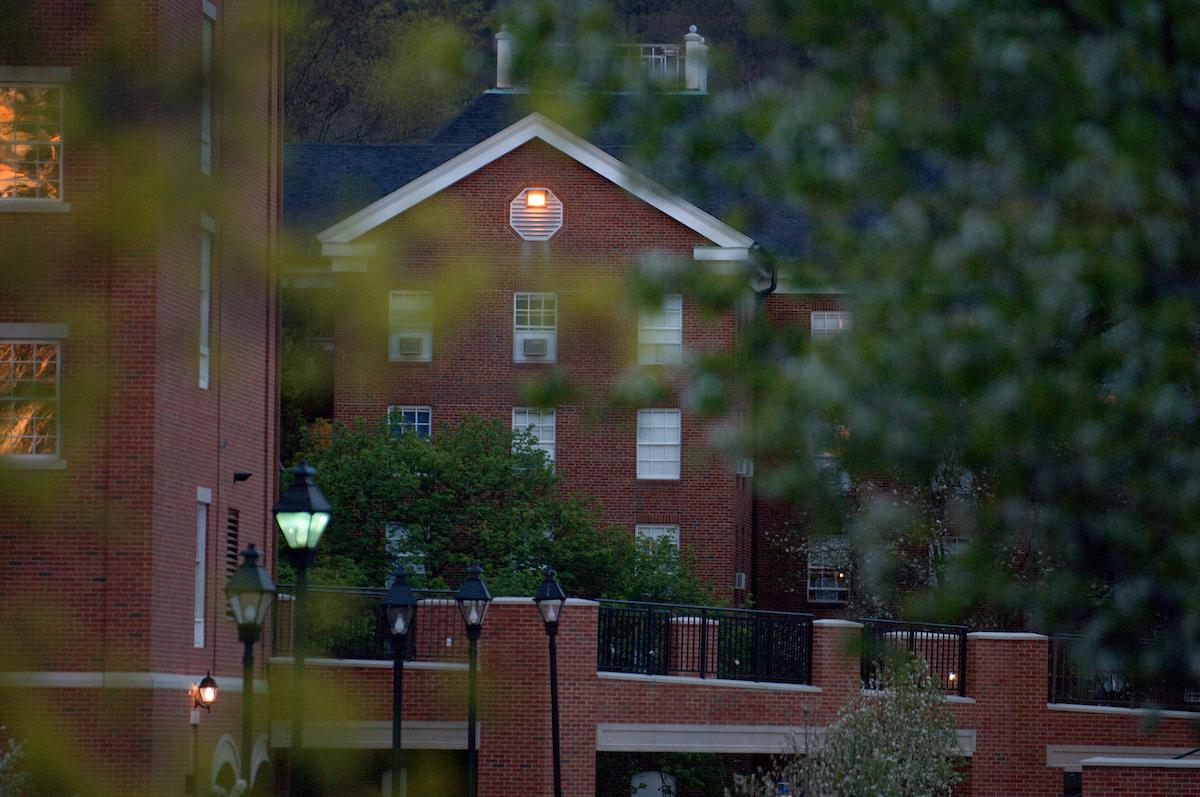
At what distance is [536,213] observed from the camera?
37938 mm

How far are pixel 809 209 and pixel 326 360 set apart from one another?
2.15 metres

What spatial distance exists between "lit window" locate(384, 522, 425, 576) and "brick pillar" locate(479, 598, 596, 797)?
18.5ft

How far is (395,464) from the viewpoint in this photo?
3428 centimetres

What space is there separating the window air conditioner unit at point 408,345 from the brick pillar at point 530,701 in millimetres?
25070

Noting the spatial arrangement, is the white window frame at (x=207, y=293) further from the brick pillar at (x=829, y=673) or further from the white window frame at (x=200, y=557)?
the brick pillar at (x=829, y=673)

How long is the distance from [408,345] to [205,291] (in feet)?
1.56

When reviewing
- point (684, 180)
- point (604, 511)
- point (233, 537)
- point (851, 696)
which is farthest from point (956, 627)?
point (684, 180)

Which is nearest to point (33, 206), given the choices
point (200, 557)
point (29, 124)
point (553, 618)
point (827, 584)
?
point (29, 124)

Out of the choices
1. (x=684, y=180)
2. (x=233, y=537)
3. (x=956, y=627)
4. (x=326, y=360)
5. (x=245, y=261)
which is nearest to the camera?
(x=245, y=261)

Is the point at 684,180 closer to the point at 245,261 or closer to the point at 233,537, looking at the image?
the point at 245,261

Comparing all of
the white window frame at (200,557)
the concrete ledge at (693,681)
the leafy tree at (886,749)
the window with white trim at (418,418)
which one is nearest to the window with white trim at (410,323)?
the leafy tree at (886,749)

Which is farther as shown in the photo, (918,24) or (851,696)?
(851,696)

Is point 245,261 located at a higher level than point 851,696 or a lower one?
higher

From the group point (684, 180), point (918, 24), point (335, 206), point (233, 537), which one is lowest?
point (233, 537)
